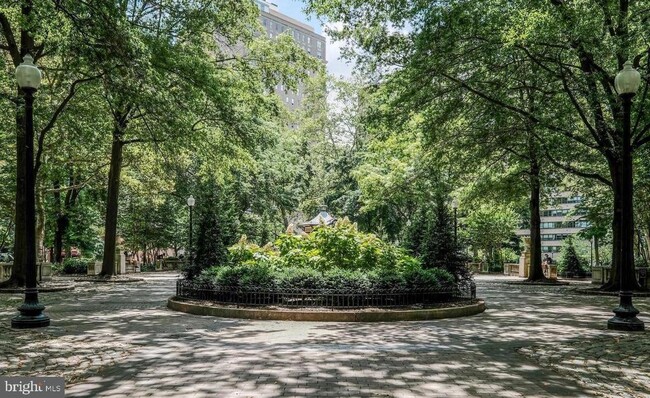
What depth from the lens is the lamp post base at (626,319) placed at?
10383 mm

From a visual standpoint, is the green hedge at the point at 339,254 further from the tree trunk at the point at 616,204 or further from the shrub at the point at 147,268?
the shrub at the point at 147,268

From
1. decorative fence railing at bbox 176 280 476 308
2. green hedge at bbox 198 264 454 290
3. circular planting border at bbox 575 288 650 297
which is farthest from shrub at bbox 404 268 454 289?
circular planting border at bbox 575 288 650 297

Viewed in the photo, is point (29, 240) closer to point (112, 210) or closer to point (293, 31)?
point (112, 210)

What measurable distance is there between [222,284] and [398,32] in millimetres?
9822

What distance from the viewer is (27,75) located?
1045 centimetres

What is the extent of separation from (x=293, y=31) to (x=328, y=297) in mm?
117680

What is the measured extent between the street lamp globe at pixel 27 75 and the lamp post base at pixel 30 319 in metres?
4.41

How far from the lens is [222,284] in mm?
13383

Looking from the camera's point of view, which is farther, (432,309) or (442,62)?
(442,62)

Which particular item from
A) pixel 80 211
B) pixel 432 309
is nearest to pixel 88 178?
pixel 80 211

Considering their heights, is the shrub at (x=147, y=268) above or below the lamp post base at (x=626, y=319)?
below

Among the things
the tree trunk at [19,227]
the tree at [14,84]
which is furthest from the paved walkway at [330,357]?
the tree trunk at [19,227]

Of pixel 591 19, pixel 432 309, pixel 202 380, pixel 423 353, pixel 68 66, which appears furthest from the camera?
pixel 68 66

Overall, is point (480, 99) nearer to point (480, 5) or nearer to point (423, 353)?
point (480, 5)
